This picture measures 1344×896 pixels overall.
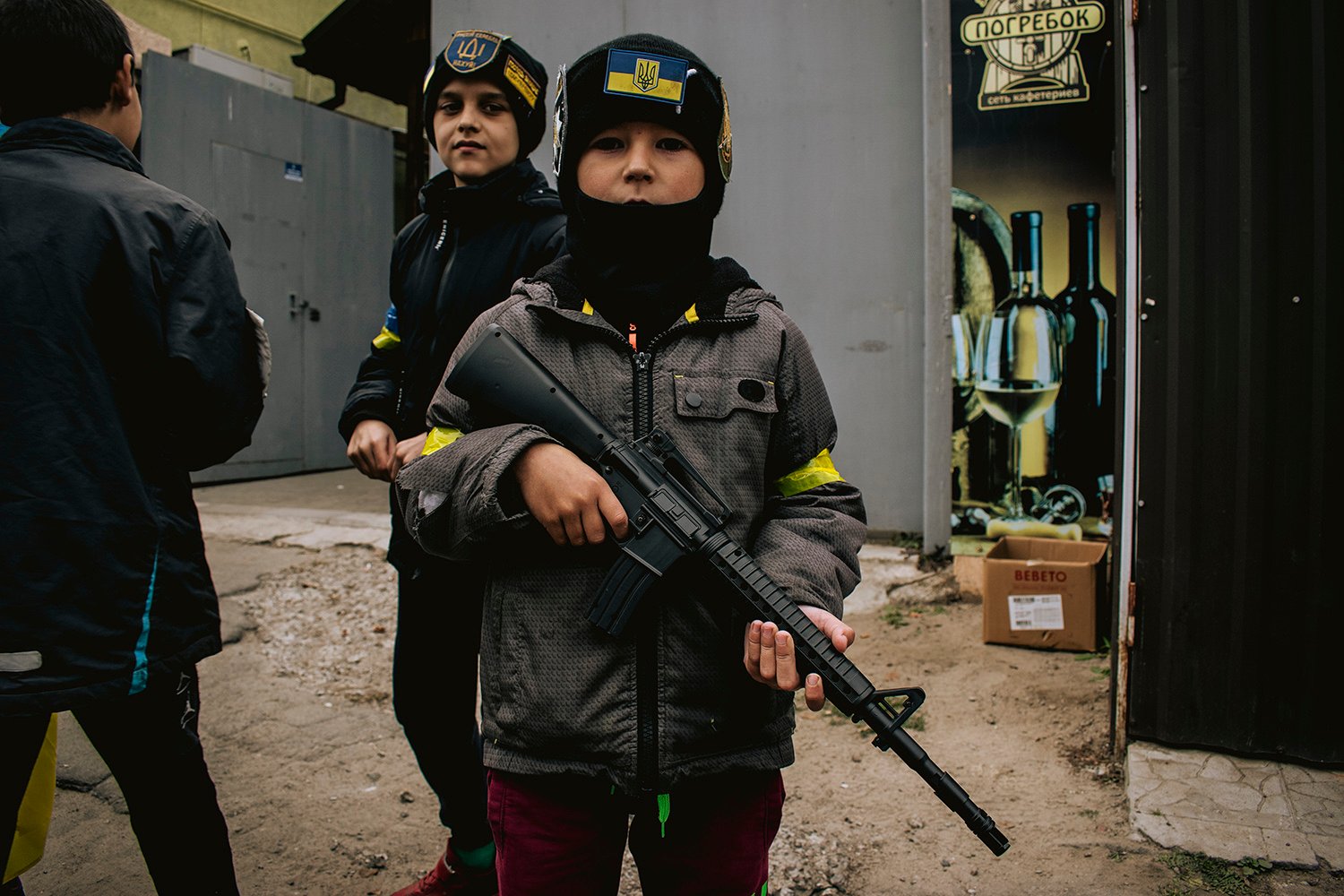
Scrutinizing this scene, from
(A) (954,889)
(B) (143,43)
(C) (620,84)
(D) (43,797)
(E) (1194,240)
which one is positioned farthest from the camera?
(B) (143,43)

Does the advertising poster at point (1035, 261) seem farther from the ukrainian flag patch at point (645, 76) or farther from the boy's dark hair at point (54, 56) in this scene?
the boy's dark hair at point (54, 56)

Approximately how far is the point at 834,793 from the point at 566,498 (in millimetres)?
1816

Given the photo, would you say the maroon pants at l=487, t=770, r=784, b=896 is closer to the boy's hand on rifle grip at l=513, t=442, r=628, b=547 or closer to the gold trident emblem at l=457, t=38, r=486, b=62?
the boy's hand on rifle grip at l=513, t=442, r=628, b=547

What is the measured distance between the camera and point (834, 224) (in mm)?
5004

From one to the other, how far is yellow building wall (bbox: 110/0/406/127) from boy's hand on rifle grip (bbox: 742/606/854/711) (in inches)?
368

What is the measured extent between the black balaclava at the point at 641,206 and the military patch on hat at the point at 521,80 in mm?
608

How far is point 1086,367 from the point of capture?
4219 millimetres

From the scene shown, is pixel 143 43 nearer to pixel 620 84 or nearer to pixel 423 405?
pixel 423 405

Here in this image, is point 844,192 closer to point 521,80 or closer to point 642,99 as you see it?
point 521,80

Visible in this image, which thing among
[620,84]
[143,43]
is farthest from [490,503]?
[143,43]

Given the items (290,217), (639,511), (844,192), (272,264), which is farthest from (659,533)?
(290,217)

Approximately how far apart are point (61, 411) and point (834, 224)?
4.14 metres

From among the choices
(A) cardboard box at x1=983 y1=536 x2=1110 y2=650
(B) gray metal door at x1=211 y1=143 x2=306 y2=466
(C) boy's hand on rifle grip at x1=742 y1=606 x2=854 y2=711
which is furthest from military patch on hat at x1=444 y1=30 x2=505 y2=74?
(B) gray metal door at x1=211 y1=143 x2=306 y2=466

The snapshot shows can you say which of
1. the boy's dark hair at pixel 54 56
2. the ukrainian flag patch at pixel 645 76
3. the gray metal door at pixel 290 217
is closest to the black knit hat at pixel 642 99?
the ukrainian flag patch at pixel 645 76
